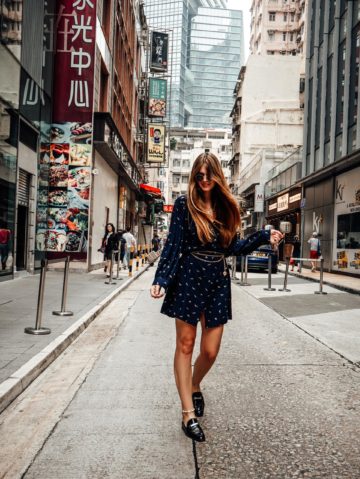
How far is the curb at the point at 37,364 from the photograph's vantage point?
421 cm

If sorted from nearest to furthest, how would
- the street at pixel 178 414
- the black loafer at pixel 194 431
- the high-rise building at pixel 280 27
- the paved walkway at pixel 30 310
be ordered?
1. the street at pixel 178 414
2. the black loafer at pixel 194 431
3. the paved walkway at pixel 30 310
4. the high-rise building at pixel 280 27

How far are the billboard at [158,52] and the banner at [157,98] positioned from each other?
167cm

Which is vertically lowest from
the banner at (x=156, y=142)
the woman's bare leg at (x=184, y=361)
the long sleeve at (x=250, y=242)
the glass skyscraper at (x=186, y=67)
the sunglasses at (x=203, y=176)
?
the woman's bare leg at (x=184, y=361)

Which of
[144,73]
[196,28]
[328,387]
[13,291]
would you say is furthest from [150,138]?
[196,28]

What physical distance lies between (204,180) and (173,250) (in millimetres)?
530

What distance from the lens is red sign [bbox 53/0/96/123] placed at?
60.6 feet

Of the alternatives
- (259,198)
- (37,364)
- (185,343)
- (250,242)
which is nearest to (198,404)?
(185,343)

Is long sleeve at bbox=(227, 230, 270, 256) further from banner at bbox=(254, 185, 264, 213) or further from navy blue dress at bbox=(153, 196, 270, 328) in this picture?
banner at bbox=(254, 185, 264, 213)

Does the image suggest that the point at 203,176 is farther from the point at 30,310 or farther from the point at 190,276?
the point at 30,310

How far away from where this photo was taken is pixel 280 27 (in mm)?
73562

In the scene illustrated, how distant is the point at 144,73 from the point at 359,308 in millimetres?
38453

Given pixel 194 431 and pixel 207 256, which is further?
pixel 207 256

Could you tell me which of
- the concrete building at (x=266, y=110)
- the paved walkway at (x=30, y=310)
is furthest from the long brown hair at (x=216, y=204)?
the concrete building at (x=266, y=110)

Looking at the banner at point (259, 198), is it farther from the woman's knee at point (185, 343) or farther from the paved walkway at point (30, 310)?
the woman's knee at point (185, 343)
